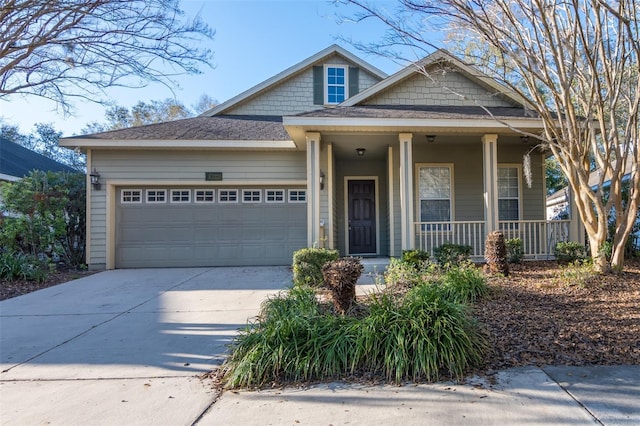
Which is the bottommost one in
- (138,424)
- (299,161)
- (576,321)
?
(138,424)

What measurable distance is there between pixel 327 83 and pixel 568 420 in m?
11.1

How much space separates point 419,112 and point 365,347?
652 centimetres

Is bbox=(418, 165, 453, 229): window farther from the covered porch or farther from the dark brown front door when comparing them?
the dark brown front door

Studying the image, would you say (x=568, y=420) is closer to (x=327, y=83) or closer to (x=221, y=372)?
(x=221, y=372)

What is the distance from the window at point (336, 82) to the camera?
39.3 feet

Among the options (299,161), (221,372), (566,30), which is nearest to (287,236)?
(299,161)

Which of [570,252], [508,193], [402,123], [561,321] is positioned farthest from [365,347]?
[508,193]

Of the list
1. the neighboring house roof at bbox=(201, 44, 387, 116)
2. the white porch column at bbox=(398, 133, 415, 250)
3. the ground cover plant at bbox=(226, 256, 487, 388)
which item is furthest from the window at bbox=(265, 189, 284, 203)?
the ground cover plant at bbox=(226, 256, 487, 388)

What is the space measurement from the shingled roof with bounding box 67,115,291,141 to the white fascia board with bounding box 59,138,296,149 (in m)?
0.12

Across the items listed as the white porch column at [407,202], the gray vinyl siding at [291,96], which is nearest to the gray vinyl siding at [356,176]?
the white porch column at [407,202]

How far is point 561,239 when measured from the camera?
29.0 feet

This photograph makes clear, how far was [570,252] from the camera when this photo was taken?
7797 millimetres

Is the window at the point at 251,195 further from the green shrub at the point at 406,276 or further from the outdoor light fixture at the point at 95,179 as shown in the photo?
the green shrub at the point at 406,276

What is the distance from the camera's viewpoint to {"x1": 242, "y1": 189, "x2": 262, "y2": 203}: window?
32.1ft
